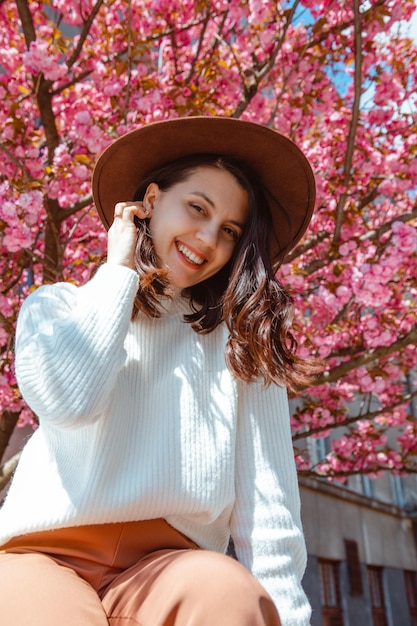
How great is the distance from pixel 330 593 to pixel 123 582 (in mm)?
10033

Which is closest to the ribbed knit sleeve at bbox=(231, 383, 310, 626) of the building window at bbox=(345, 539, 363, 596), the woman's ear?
the woman's ear

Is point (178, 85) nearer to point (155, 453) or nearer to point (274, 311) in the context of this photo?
point (274, 311)

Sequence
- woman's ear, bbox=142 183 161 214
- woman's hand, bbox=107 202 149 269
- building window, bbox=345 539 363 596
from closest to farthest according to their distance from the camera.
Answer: woman's hand, bbox=107 202 149 269 < woman's ear, bbox=142 183 161 214 < building window, bbox=345 539 363 596

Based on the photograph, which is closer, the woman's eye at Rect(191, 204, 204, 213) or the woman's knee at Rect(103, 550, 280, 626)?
the woman's knee at Rect(103, 550, 280, 626)

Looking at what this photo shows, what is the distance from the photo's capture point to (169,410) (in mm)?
1479

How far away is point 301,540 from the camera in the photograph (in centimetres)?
149

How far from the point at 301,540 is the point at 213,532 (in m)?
0.22

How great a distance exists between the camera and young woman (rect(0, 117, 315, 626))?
112cm

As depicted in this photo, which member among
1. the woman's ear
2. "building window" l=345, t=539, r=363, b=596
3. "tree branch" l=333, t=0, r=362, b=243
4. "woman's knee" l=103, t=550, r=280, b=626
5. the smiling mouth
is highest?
"tree branch" l=333, t=0, r=362, b=243

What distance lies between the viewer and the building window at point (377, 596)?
11.5 metres

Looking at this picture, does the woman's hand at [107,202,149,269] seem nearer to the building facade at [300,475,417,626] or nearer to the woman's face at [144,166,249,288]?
the woman's face at [144,166,249,288]

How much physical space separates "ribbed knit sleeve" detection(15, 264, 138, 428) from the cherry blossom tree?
6.54 ft

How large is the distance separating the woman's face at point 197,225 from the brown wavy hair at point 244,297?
32 millimetres

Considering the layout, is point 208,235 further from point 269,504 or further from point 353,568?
point 353,568
